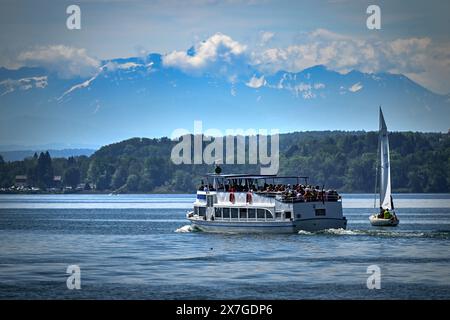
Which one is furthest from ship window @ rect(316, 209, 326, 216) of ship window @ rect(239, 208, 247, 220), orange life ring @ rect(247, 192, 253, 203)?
ship window @ rect(239, 208, 247, 220)

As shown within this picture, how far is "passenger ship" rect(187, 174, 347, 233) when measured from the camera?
103 meters

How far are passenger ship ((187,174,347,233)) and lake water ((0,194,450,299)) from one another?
1.21 meters

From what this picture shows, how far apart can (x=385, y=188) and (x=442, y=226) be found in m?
8.04

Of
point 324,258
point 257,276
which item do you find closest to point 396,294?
point 257,276

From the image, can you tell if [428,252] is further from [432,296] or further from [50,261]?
[50,261]

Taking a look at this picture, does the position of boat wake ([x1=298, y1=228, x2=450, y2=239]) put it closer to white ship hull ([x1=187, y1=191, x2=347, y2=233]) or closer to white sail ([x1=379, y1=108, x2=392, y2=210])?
white ship hull ([x1=187, y1=191, x2=347, y2=233])

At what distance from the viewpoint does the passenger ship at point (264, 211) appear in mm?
103188

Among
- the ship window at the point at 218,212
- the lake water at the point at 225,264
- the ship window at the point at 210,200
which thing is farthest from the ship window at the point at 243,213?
the ship window at the point at 210,200

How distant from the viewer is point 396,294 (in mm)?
67562

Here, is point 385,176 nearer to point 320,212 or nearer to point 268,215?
point 320,212

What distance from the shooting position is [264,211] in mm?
105000
